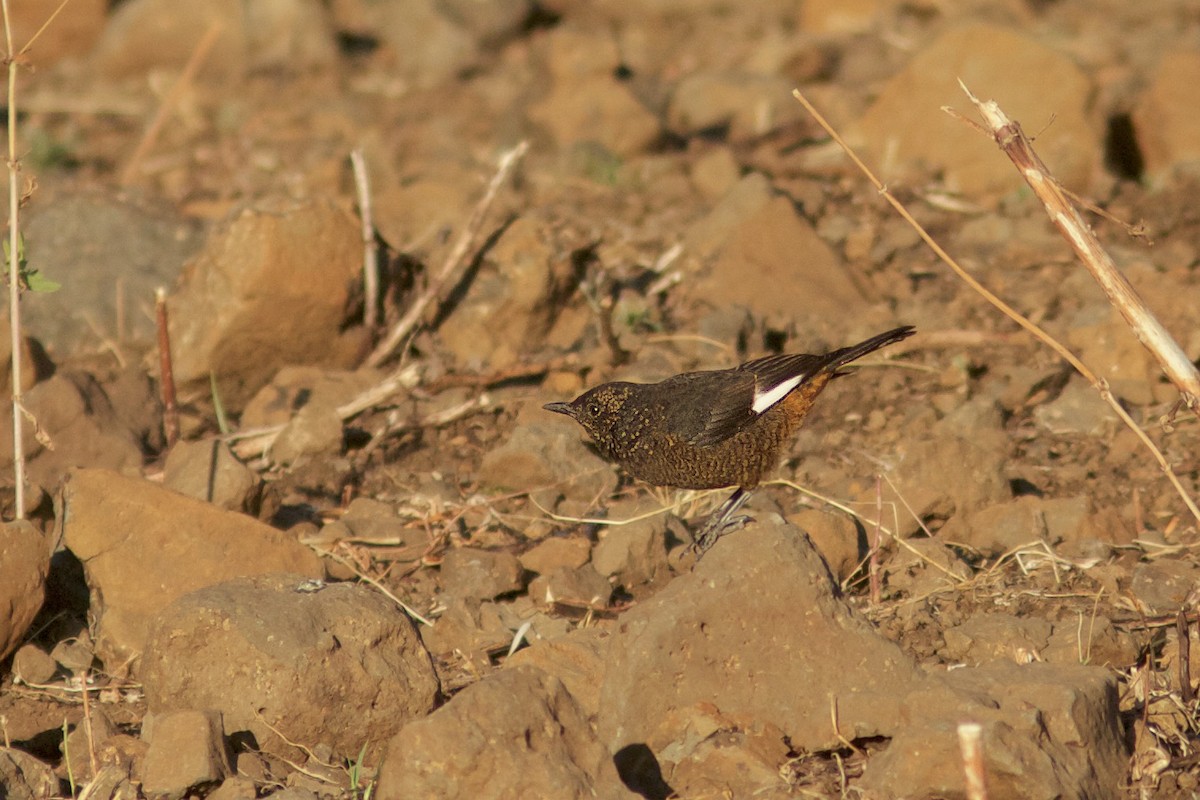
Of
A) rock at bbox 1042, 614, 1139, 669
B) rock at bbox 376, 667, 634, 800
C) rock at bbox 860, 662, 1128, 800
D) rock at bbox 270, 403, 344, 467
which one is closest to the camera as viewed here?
rock at bbox 860, 662, 1128, 800

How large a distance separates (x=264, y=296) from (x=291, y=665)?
2.99 m

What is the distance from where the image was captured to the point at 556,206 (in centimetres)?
923

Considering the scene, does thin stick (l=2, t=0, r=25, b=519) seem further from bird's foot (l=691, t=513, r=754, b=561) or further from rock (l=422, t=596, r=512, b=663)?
bird's foot (l=691, t=513, r=754, b=561)

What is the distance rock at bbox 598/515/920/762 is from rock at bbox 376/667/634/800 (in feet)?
1.44

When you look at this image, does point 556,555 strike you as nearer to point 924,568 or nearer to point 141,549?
point 924,568

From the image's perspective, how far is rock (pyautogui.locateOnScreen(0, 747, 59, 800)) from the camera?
434cm

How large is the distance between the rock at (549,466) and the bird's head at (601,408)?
0.55 m

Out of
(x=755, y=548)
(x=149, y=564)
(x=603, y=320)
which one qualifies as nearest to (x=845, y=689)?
(x=755, y=548)

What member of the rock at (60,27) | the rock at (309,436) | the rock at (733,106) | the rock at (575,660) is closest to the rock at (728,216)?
the rock at (733,106)

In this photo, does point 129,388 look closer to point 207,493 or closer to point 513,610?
point 207,493

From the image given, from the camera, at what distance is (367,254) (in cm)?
730

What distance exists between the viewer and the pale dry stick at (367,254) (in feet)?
23.7

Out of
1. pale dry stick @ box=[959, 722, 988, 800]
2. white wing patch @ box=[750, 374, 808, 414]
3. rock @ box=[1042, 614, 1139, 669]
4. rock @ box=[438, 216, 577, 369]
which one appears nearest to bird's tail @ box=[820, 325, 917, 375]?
white wing patch @ box=[750, 374, 808, 414]

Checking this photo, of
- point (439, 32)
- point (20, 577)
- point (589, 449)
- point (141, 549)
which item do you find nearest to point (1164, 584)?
point (589, 449)
